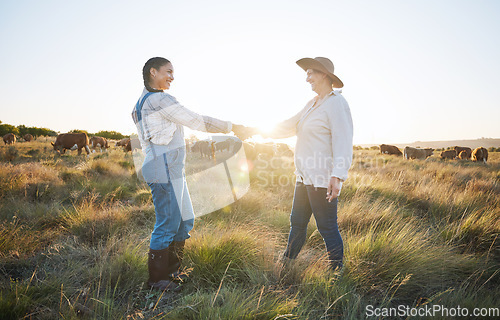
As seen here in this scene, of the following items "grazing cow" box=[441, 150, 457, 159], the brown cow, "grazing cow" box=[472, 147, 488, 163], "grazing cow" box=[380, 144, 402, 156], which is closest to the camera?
the brown cow

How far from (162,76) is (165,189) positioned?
1.10 metres

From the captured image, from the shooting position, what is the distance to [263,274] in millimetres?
2502

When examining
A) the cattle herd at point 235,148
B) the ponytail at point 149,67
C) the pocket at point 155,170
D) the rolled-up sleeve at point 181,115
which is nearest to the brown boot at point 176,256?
the pocket at point 155,170

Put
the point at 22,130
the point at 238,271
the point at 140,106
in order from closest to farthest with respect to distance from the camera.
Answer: the point at 140,106 → the point at 238,271 → the point at 22,130

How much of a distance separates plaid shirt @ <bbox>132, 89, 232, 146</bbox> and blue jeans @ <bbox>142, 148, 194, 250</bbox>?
157mm

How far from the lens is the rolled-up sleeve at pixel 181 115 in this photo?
7.11 ft

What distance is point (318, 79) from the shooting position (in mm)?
2588

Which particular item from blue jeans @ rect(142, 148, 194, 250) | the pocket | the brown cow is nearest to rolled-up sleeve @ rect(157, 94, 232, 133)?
blue jeans @ rect(142, 148, 194, 250)

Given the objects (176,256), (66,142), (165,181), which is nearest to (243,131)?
(165,181)

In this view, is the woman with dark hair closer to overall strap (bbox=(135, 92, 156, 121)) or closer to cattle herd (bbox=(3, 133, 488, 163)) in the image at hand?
overall strap (bbox=(135, 92, 156, 121))

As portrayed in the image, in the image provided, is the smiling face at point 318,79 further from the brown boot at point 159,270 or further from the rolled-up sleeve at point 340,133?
the brown boot at point 159,270

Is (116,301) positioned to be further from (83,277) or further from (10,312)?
(10,312)

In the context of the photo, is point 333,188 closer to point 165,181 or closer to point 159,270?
point 165,181

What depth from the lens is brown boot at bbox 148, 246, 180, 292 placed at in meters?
2.32
